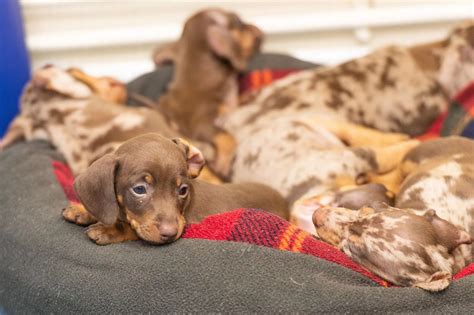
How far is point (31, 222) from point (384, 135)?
A: 198 cm

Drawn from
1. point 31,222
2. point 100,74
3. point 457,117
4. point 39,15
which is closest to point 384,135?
point 457,117

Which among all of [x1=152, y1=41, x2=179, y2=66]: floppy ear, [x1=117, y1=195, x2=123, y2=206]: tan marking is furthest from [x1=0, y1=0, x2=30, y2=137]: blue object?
[x1=117, y1=195, x2=123, y2=206]: tan marking

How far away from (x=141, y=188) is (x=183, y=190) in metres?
0.18

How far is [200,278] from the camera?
2209 millimetres

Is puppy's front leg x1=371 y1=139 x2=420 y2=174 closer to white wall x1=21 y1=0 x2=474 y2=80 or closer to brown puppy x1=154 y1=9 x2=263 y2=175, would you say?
brown puppy x1=154 y1=9 x2=263 y2=175

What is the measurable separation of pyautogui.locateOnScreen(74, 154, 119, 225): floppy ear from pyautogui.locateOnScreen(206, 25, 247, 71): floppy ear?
6.72 ft

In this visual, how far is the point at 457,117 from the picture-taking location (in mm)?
3764

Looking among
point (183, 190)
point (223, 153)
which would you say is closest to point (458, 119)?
point (223, 153)

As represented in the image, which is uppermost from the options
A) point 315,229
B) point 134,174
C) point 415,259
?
point 134,174

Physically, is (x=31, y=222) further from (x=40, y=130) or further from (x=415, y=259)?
(x=415, y=259)

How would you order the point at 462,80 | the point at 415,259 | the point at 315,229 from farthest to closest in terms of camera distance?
the point at 462,80 → the point at 315,229 → the point at 415,259

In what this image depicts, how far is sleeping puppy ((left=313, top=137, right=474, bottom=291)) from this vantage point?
2.25 m

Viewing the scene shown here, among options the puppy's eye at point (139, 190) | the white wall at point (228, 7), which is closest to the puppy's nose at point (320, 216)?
the puppy's eye at point (139, 190)

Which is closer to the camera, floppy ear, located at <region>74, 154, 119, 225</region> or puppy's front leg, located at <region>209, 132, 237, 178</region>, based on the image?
floppy ear, located at <region>74, 154, 119, 225</region>
